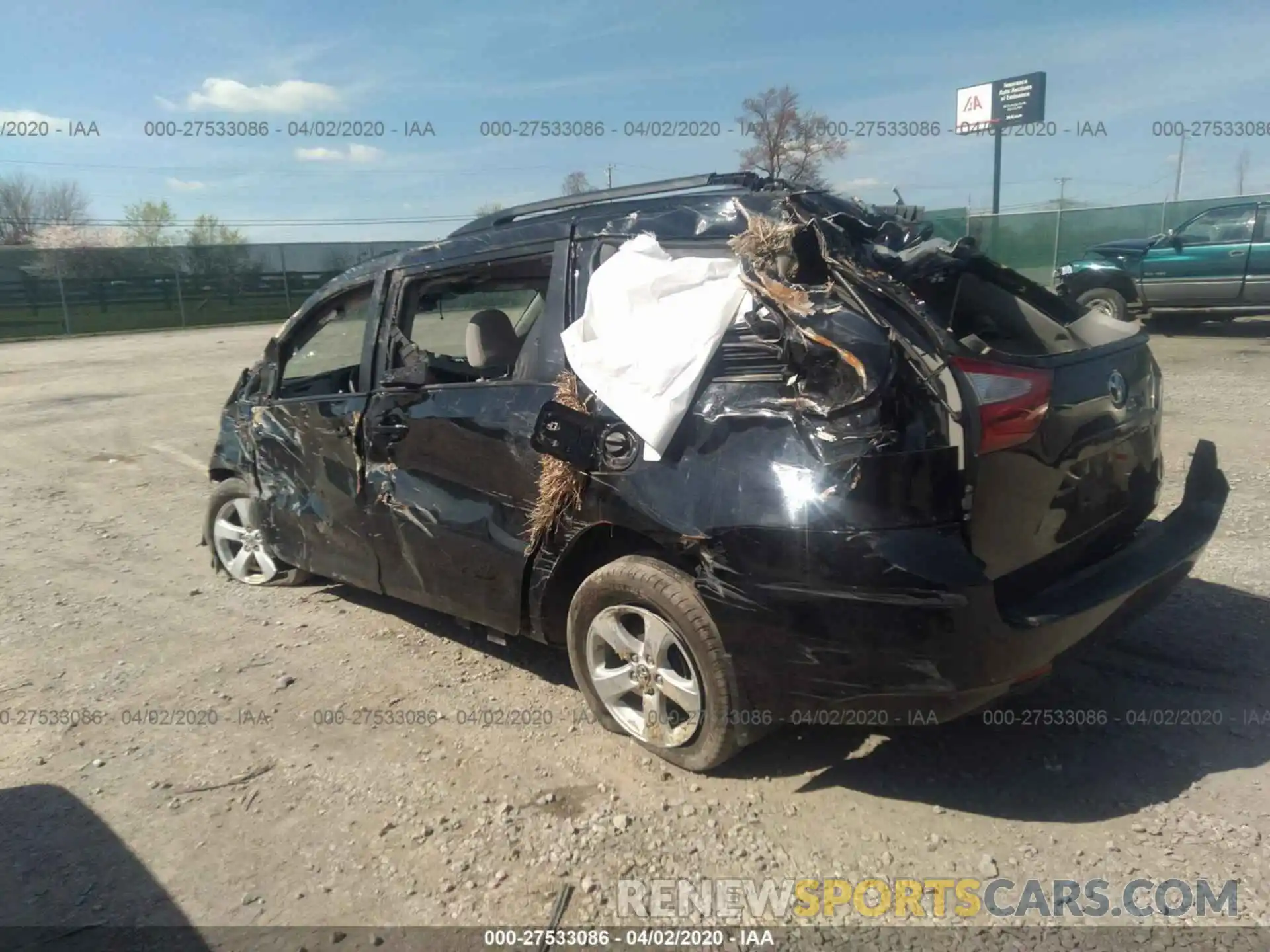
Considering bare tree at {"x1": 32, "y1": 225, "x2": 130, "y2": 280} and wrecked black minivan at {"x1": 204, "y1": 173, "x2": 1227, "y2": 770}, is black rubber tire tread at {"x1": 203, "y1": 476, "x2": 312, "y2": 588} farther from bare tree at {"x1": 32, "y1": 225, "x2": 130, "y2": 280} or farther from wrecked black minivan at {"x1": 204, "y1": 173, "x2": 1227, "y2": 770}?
bare tree at {"x1": 32, "y1": 225, "x2": 130, "y2": 280}

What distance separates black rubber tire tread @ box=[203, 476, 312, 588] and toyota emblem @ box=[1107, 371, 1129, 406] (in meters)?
4.02

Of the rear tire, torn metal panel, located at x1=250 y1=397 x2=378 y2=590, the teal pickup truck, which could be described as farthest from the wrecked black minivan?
the rear tire

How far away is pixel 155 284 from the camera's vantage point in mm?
33062

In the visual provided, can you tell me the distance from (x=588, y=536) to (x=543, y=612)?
0.40 meters

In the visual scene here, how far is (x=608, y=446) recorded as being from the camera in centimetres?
321

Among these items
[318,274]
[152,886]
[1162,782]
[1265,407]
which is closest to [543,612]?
[152,886]

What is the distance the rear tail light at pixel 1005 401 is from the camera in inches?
108

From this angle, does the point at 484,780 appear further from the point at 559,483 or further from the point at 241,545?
the point at 241,545

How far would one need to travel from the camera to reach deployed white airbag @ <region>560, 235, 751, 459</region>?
3037 mm

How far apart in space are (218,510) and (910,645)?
4330mm

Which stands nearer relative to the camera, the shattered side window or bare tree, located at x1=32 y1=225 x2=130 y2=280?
the shattered side window

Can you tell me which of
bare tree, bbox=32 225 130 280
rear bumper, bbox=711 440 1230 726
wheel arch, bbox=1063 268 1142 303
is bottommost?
rear bumper, bbox=711 440 1230 726

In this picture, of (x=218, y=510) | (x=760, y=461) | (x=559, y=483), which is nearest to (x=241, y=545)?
(x=218, y=510)

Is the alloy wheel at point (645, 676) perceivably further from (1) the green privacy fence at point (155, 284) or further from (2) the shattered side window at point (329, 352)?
(1) the green privacy fence at point (155, 284)
